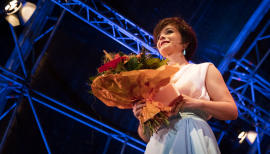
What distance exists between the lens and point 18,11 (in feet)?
11.2

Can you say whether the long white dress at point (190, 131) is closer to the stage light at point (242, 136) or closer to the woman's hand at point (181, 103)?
the woman's hand at point (181, 103)

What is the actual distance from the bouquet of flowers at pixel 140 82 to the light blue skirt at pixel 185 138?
129 millimetres

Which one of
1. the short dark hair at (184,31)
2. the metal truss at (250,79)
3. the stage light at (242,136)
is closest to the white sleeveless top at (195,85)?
the short dark hair at (184,31)

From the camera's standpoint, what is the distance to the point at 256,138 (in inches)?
255

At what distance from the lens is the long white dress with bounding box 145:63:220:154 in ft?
3.84

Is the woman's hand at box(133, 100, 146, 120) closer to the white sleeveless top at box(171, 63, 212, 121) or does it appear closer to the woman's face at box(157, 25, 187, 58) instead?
the white sleeveless top at box(171, 63, 212, 121)

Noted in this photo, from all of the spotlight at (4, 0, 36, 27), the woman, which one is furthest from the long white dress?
the spotlight at (4, 0, 36, 27)

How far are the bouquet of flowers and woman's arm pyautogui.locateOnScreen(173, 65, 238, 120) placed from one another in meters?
0.14

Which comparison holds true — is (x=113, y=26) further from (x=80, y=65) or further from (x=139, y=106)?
(x=139, y=106)

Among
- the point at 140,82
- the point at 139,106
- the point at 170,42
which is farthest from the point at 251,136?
the point at 140,82

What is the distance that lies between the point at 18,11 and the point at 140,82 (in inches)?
129

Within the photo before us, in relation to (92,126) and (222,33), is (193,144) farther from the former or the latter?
(222,33)

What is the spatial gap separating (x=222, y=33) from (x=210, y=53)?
2.01 ft

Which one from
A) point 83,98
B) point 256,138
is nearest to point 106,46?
point 83,98
